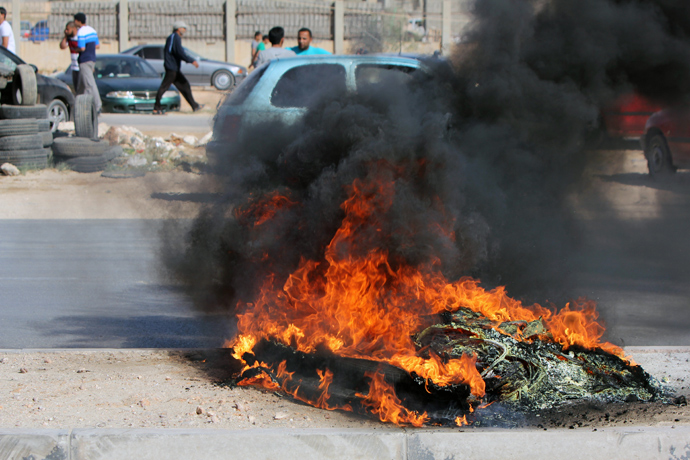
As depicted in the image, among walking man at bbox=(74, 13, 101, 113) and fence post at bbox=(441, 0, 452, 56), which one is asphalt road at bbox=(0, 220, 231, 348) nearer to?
fence post at bbox=(441, 0, 452, 56)

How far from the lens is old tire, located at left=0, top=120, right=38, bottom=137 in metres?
12.0

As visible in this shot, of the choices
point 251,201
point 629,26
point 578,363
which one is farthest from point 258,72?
point 578,363

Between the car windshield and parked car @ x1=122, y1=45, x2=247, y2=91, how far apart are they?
13.1ft

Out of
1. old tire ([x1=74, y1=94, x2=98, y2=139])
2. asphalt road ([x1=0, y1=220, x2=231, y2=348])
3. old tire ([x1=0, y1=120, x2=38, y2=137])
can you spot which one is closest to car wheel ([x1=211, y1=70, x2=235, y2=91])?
old tire ([x1=74, y1=94, x2=98, y2=139])

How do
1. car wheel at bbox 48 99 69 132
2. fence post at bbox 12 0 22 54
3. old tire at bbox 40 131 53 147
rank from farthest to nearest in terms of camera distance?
fence post at bbox 12 0 22 54, car wheel at bbox 48 99 69 132, old tire at bbox 40 131 53 147

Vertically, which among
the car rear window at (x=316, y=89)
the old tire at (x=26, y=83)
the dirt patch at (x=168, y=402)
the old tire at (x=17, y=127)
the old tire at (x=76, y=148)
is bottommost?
the dirt patch at (x=168, y=402)

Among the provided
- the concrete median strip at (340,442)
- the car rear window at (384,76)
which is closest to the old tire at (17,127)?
the car rear window at (384,76)

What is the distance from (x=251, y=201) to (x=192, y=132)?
43.6 feet

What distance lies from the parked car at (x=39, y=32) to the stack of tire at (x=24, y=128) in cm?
2381

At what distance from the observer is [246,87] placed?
9133 mm

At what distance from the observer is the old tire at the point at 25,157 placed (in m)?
12.4

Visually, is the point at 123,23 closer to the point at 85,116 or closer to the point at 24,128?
the point at 85,116

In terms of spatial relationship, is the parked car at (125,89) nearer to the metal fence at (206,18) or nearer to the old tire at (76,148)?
the old tire at (76,148)

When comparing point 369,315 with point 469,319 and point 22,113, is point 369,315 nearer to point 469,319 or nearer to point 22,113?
point 469,319
